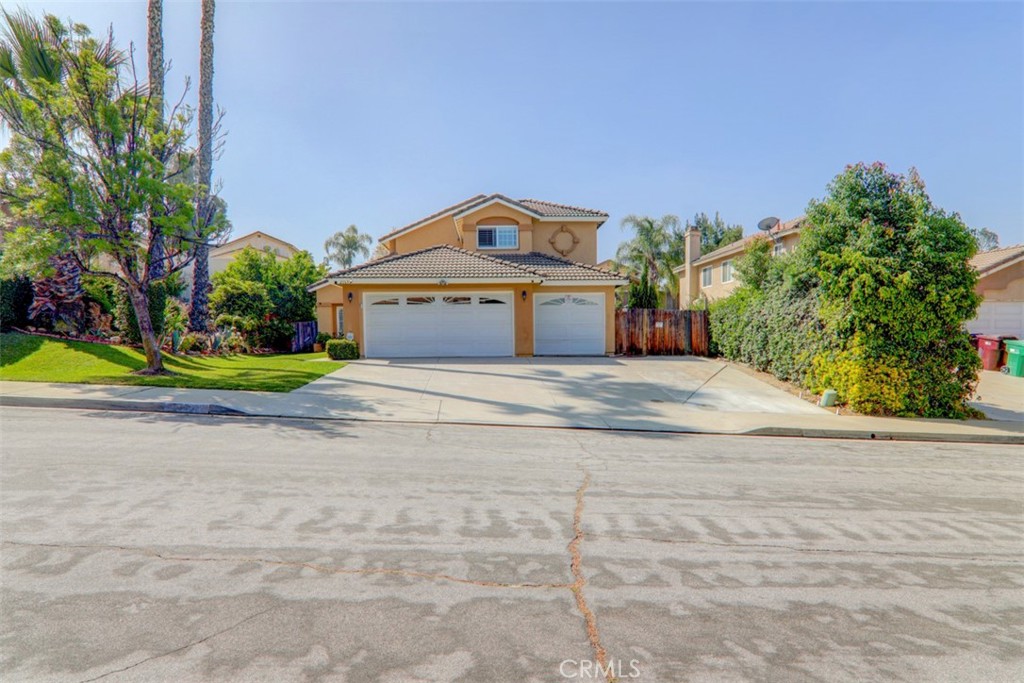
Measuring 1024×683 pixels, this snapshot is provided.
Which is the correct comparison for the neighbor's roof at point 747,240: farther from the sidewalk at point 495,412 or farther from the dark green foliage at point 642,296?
the sidewalk at point 495,412

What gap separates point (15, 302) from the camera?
47.2ft

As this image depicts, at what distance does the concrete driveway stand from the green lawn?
1101 mm

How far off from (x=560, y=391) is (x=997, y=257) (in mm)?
24290

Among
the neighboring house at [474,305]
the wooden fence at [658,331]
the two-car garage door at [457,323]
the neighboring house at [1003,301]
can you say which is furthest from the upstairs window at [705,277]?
the two-car garage door at [457,323]

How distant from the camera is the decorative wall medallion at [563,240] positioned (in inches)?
907

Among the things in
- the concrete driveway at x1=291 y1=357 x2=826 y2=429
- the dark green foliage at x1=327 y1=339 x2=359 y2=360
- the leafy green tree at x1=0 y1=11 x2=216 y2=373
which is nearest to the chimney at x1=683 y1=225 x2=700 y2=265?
the concrete driveway at x1=291 y1=357 x2=826 y2=429

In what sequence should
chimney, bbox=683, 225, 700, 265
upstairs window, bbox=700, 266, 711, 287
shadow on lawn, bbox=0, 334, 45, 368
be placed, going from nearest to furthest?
shadow on lawn, bbox=0, 334, 45, 368 → upstairs window, bbox=700, 266, 711, 287 → chimney, bbox=683, 225, 700, 265

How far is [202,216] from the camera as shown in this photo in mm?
14289

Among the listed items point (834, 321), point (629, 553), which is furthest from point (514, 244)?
point (629, 553)

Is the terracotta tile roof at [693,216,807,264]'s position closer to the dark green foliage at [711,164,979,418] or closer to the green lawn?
the dark green foliage at [711,164,979,418]

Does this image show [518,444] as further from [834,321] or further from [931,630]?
[834,321]

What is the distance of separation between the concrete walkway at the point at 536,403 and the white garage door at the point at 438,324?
149 inches

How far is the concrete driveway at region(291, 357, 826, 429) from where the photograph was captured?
959 centimetres

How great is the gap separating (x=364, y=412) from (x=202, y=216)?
9.38m
